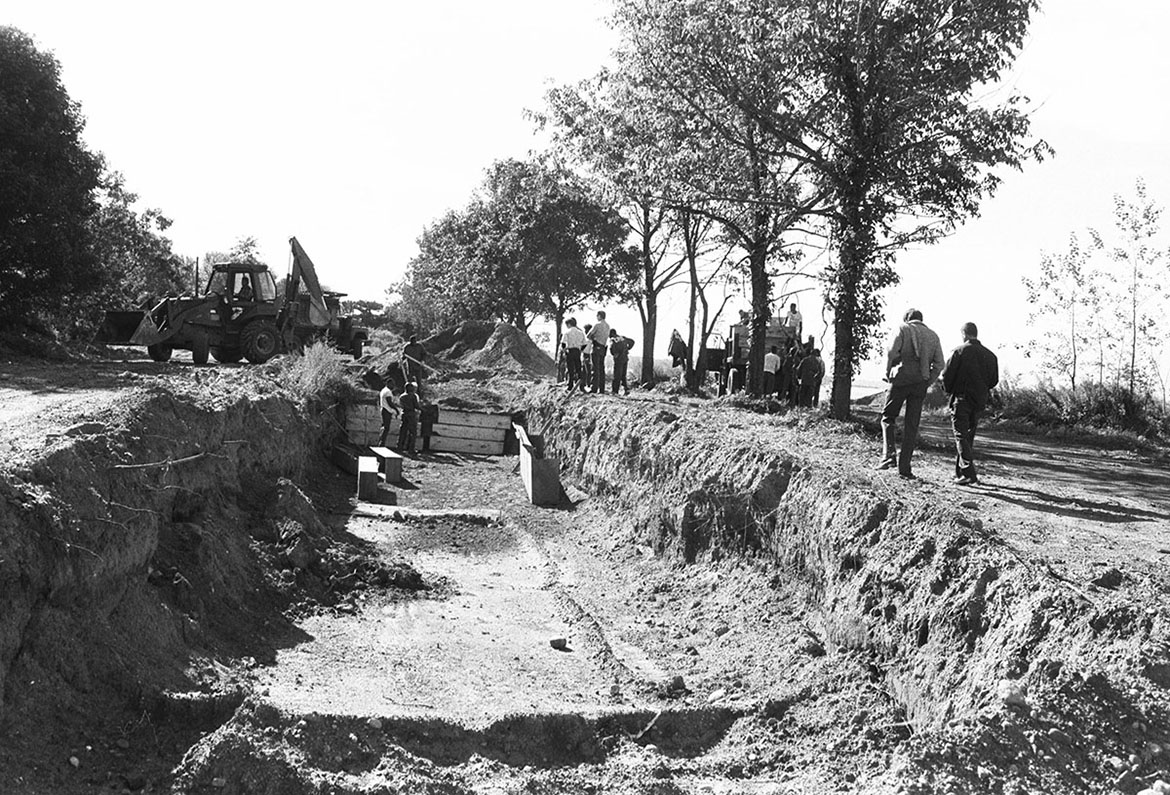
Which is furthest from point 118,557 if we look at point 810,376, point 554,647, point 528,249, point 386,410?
point 528,249

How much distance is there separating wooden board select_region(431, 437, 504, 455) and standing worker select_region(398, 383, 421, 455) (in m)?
0.94

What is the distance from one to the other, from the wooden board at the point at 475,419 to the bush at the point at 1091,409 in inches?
428

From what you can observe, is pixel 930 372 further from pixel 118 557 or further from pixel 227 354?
pixel 227 354

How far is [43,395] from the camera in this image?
Result: 13484mm

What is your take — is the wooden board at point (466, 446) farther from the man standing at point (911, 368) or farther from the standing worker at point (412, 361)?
the man standing at point (911, 368)

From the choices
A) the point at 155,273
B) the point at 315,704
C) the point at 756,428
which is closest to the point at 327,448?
the point at 756,428

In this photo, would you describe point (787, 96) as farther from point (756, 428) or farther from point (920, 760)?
point (920, 760)

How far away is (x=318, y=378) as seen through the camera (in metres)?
20.3

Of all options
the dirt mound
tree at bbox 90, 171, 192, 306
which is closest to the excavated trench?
the dirt mound

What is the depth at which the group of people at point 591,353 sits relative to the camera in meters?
21.5

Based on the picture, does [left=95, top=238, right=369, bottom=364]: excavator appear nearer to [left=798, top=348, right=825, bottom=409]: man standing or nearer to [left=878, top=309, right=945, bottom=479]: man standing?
[left=798, top=348, right=825, bottom=409]: man standing

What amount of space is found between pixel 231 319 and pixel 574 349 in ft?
32.2

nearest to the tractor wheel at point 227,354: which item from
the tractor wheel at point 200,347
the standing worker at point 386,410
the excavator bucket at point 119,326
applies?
the tractor wheel at point 200,347

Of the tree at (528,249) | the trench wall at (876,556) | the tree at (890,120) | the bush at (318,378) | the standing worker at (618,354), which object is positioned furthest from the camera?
the tree at (528,249)
